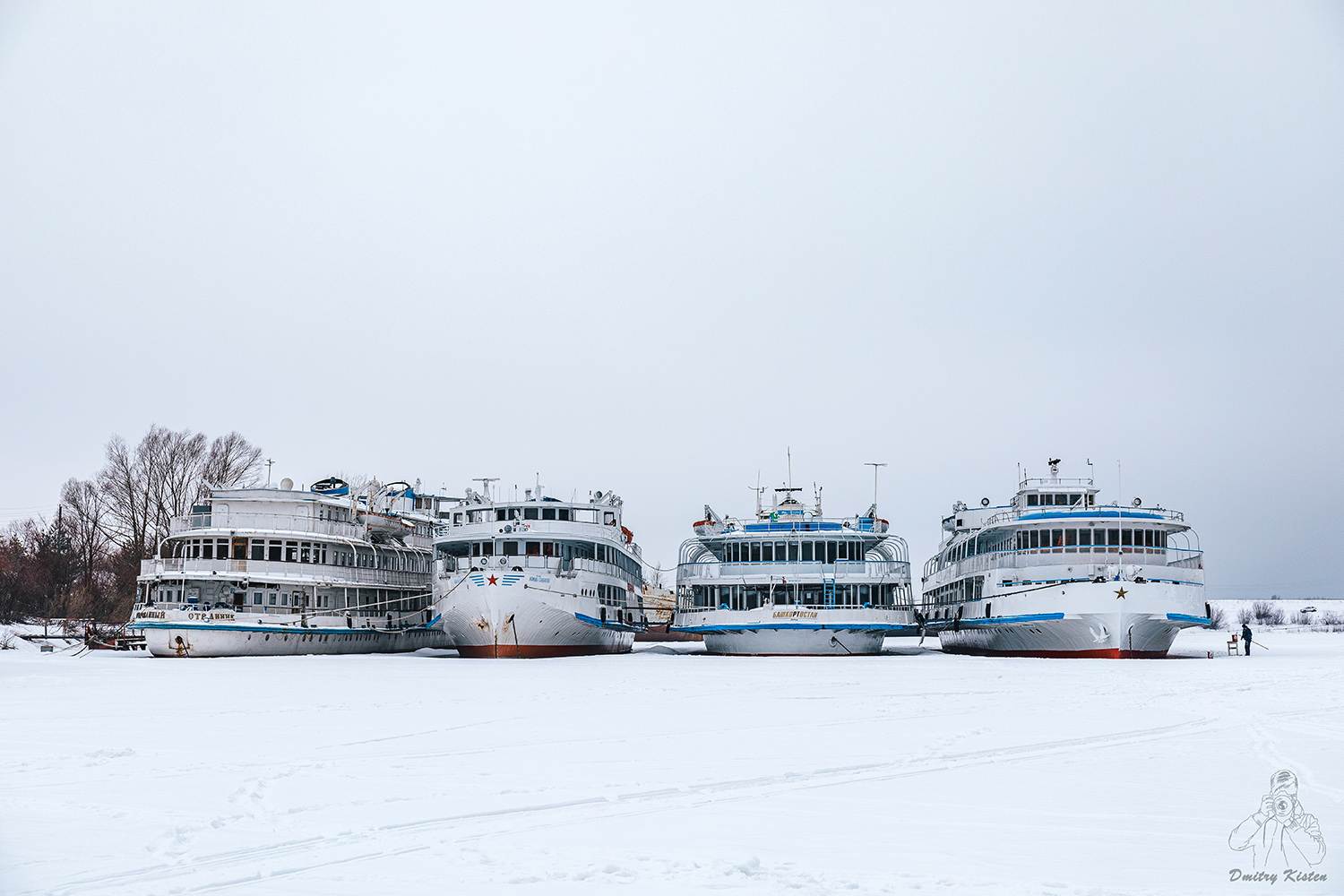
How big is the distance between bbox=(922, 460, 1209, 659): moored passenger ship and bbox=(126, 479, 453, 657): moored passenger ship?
29782 millimetres

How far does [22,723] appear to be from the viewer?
1922cm

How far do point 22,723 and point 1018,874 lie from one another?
1800 cm

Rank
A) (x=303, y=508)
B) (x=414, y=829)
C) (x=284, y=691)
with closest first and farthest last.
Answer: (x=414, y=829), (x=284, y=691), (x=303, y=508)

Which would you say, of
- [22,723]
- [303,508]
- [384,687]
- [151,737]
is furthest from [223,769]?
[303,508]

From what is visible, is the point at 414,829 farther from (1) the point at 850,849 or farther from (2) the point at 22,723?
(2) the point at 22,723

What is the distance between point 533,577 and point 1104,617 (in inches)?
1064

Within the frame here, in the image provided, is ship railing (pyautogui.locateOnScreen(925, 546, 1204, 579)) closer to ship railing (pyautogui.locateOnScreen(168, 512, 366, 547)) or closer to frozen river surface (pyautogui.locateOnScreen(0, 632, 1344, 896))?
frozen river surface (pyautogui.locateOnScreen(0, 632, 1344, 896))

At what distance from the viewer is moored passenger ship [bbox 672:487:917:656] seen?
5606cm

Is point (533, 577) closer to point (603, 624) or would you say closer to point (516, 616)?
point (516, 616)

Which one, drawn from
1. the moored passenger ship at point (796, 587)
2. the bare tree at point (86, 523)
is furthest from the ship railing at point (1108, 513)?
the bare tree at point (86, 523)

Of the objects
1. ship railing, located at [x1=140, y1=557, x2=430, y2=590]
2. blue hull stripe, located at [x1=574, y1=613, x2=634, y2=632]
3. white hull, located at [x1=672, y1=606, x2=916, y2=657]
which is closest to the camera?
blue hull stripe, located at [x1=574, y1=613, x2=634, y2=632]
